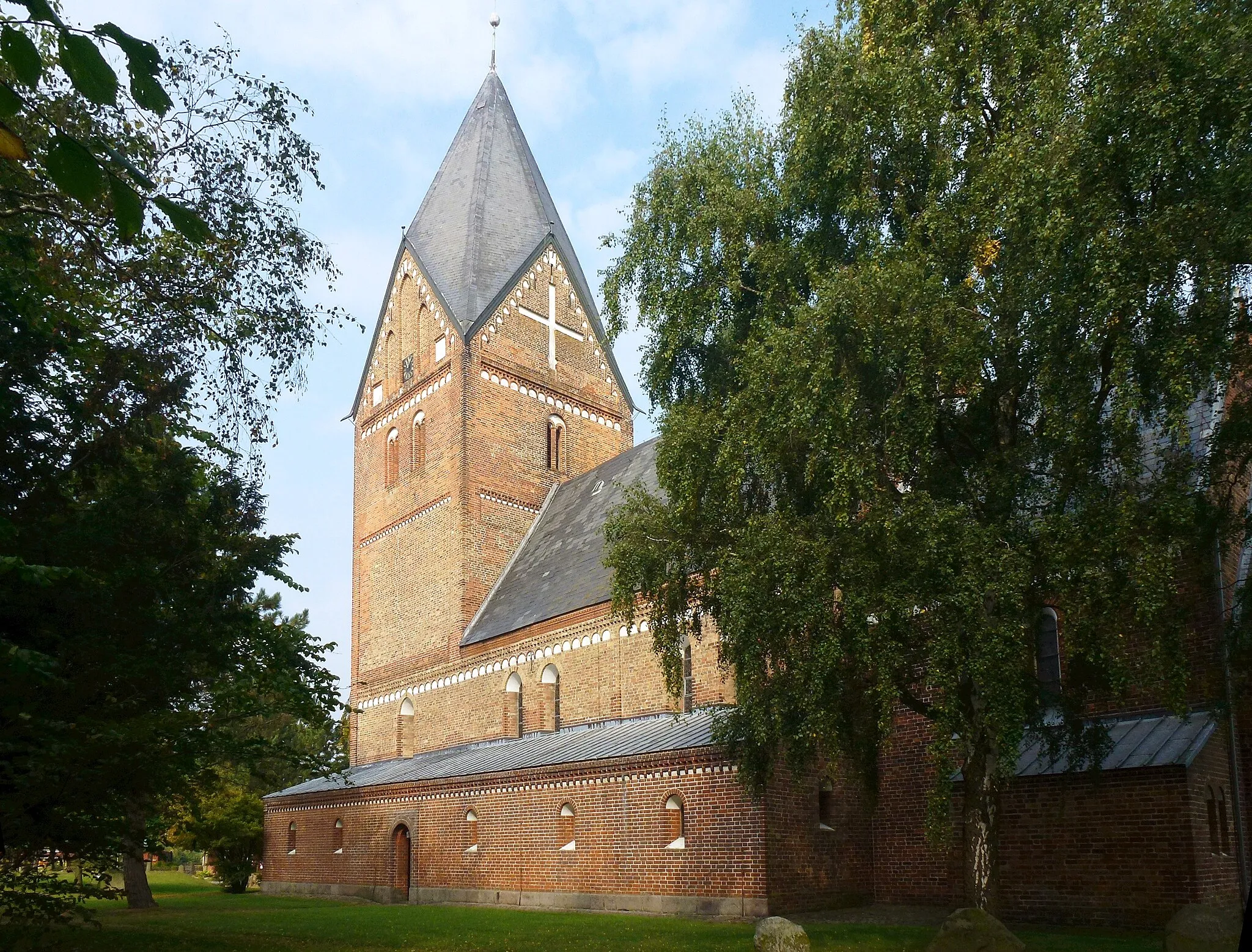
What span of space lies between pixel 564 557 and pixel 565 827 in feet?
27.8

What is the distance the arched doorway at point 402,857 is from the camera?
24.3 m

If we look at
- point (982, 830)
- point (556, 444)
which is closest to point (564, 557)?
point (556, 444)

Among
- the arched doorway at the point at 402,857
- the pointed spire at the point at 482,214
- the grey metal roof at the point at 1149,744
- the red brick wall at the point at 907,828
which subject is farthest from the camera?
the pointed spire at the point at 482,214

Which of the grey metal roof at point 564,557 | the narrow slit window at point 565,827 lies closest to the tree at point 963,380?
the narrow slit window at point 565,827

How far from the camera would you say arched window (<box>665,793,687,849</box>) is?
58.2ft

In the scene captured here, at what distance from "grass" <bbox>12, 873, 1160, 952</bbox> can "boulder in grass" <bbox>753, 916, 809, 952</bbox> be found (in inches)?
15.9

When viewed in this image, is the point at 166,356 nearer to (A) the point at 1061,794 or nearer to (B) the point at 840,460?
(B) the point at 840,460

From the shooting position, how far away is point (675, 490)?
13.9m

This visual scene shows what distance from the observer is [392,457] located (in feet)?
108

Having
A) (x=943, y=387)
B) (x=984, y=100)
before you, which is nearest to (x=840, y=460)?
(x=943, y=387)

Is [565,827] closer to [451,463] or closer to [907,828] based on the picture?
[907,828]

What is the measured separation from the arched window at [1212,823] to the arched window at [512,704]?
50.9 ft

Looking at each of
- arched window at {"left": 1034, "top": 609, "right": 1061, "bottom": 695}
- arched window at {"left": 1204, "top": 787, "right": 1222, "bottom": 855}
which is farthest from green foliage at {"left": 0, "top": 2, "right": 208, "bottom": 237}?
arched window at {"left": 1034, "top": 609, "right": 1061, "bottom": 695}

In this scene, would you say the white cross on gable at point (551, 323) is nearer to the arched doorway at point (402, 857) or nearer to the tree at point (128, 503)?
the arched doorway at point (402, 857)
